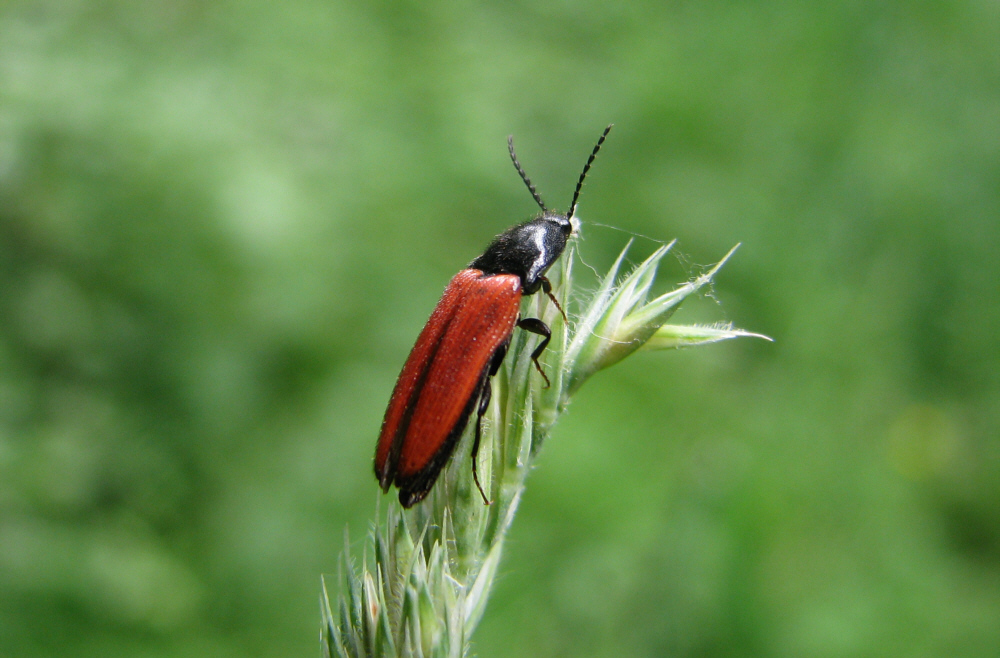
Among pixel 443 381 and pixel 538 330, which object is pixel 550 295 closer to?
pixel 538 330

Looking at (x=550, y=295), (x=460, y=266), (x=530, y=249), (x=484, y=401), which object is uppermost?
(x=460, y=266)

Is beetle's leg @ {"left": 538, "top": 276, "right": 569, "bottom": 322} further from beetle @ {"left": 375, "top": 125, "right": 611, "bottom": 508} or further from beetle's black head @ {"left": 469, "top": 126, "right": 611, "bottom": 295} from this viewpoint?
beetle's black head @ {"left": 469, "top": 126, "right": 611, "bottom": 295}

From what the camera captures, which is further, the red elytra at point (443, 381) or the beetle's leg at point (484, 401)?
the red elytra at point (443, 381)

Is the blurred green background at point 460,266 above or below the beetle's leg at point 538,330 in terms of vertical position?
above

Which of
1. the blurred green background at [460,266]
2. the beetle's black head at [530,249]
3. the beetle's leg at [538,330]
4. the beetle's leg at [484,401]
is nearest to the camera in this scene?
the beetle's leg at [484,401]

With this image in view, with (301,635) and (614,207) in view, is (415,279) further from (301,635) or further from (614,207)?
(301,635)

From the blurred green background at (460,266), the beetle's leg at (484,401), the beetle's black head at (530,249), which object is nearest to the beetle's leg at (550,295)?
the beetle's leg at (484,401)

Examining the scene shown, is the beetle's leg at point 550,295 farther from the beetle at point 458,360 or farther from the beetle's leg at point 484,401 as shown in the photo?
the beetle's leg at point 484,401

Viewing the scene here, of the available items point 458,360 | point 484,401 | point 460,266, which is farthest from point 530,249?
point 460,266

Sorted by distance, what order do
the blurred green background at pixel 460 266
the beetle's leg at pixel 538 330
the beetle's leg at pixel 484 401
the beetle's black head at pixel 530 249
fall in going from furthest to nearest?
the blurred green background at pixel 460 266 < the beetle's black head at pixel 530 249 < the beetle's leg at pixel 538 330 < the beetle's leg at pixel 484 401
